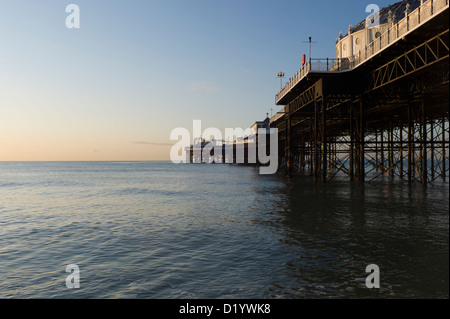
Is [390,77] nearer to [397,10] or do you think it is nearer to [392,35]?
[392,35]

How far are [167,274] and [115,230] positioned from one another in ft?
27.9

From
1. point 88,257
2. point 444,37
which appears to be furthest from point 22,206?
point 444,37

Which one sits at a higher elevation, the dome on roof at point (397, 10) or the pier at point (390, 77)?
the dome on roof at point (397, 10)

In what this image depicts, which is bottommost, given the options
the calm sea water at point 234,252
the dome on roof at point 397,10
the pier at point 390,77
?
the calm sea water at point 234,252

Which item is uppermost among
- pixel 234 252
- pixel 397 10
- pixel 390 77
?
pixel 397 10

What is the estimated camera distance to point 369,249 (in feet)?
42.2

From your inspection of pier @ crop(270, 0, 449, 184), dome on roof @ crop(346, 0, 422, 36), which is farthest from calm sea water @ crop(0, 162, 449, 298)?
dome on roof @ crop(346, 0, 422, 36)

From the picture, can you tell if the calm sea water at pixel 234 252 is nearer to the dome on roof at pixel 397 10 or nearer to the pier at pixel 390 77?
the pier at pixel 390 77

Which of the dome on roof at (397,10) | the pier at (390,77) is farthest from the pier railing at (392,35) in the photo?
the dome on roof at (397,10)

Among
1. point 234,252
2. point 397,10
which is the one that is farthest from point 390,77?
point 234,252

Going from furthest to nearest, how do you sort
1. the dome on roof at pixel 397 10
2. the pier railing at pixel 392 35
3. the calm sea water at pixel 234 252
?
1. the dome on roof at pixel 397 10
2. the pier railing at pixel 392 35
3. the calm sea water at pixel 234 252

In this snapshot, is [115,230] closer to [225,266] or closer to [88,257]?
[88,257]

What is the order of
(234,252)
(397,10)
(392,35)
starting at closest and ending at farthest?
1. (234,252)
2. (392,35)
3. (397,10)
